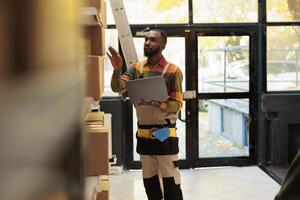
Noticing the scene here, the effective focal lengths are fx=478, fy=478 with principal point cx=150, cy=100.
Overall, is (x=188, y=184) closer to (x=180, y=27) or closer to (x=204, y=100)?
(x=204, y=100)

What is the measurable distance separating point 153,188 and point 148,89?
0.73 meters

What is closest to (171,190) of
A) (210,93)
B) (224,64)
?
(210,93)

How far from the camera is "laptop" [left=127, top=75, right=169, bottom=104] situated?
329cm

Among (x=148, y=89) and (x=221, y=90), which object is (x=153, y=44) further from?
(x=221, y=90)

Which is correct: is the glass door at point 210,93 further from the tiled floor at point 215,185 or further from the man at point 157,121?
the man at point 157,121

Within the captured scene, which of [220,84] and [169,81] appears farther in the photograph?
[220,84]

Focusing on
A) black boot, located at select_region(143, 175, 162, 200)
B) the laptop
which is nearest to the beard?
the laptop

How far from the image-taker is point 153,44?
3.46 meters

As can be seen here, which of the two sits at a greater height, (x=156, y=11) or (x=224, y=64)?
(x=156, y=11)

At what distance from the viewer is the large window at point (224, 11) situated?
604 centimetres

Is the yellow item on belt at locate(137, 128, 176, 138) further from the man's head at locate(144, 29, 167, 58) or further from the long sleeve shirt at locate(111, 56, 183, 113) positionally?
the man's head at locate(144, 29, 167, 58)

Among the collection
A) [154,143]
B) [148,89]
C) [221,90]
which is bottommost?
[154,143]

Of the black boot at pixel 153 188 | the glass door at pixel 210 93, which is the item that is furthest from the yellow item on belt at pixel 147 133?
the glass door at pixel 210 93

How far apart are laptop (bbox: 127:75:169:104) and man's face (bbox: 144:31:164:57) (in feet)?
0.74
